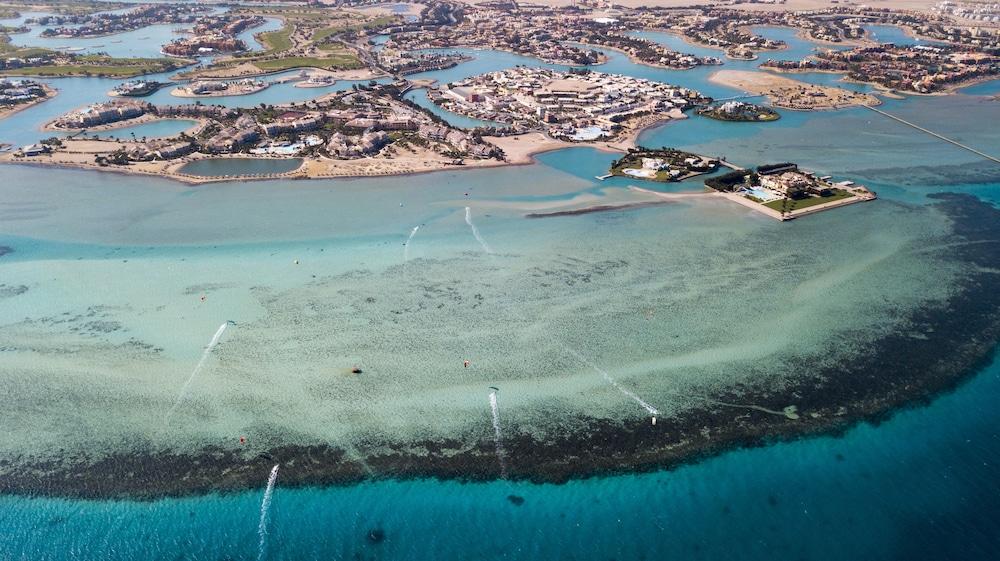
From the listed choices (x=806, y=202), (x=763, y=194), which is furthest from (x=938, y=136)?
(x=763, y=194)

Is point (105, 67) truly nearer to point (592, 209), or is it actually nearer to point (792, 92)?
point (592, 209)

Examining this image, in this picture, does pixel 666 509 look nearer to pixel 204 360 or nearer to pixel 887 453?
pixel 887 453

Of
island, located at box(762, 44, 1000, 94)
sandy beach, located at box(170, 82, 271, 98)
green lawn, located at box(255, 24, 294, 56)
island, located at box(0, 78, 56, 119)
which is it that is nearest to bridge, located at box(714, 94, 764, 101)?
island, located at box(762, 44, 1000, 94)

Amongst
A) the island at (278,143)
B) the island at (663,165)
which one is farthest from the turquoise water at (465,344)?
the island at (278,143)

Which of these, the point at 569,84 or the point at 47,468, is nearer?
the point at 47,468

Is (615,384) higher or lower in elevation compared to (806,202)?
lower

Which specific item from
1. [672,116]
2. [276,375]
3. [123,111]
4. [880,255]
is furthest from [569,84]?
[276,375]

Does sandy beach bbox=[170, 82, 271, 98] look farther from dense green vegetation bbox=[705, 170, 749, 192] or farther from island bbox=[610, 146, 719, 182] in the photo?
dense green vegetation bbox=[705, 170, 749, 192]
